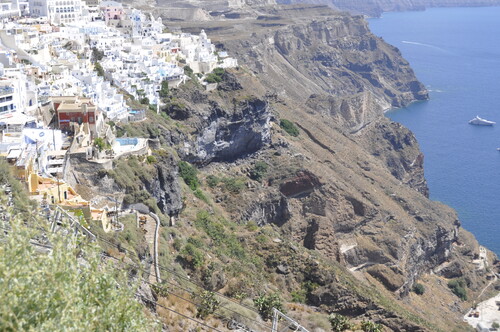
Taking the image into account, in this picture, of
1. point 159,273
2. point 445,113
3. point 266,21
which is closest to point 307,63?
point 266,21

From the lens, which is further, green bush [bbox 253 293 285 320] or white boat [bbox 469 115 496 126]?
white boat [bbox 469 115 496 126]

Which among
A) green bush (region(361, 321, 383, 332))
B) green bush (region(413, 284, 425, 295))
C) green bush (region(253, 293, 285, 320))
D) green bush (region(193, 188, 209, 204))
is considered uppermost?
green bush (region(253, 293, 285, 320))

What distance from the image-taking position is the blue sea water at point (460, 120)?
257 ft

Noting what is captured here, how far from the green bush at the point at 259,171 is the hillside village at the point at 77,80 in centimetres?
792

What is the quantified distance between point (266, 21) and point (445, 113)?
130ft

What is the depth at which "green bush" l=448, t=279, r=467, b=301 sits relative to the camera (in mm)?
53969

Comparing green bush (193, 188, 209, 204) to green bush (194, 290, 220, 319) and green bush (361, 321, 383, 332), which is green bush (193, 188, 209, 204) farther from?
green bush (194, 290, 220, 319)

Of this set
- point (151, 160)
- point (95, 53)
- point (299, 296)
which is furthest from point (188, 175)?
point (95, 53)

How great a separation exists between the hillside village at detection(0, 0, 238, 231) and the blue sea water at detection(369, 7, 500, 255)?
102ft

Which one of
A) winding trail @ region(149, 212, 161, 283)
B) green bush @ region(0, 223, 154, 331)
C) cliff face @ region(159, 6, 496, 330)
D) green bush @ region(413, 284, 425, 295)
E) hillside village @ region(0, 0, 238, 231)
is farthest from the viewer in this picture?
green bush @ region(413, 284, 425, 295)

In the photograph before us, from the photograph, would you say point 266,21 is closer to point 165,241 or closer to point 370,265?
point 370,265

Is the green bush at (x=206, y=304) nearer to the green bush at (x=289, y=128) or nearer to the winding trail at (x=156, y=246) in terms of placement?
the winding trail at (x=156, y=246)

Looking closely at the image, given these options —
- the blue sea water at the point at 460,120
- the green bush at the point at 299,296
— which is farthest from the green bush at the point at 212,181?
the blue sea water at the point at 460,120

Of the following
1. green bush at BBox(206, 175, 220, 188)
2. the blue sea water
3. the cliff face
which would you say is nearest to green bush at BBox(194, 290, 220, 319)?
the cliff face
